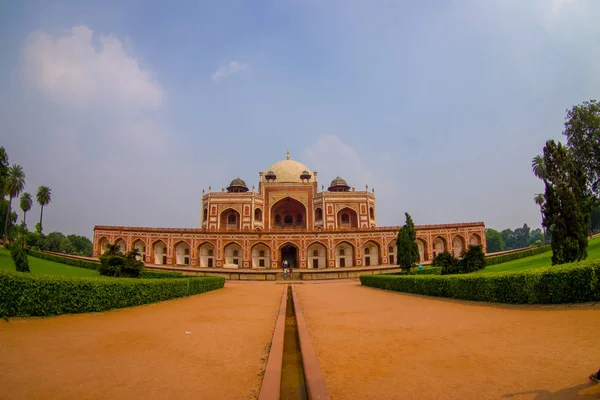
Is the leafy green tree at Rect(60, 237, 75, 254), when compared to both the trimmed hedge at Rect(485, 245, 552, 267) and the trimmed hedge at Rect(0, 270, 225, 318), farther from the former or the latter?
the trimmed hedge at Rect(485, 245, 552, 267)

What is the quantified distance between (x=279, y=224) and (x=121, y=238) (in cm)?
Result: 1851

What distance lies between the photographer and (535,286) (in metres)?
7.81

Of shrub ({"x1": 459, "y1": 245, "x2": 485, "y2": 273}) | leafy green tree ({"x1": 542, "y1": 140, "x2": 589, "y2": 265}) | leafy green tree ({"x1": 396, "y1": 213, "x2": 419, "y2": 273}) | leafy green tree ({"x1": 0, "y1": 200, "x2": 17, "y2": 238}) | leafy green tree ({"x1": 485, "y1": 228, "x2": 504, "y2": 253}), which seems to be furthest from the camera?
leafy green tree ({"x1": 485, "y1": 228, "x2": 504, "y2": 253})

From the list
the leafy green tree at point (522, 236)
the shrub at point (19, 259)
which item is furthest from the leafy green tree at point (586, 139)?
the leafy green tree at point (522, 236)

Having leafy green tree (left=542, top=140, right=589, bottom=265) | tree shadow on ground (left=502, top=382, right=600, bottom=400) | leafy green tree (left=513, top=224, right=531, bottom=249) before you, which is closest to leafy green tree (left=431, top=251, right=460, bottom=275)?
leafy green tree (left=542, top=140, right=589, bottom=265)

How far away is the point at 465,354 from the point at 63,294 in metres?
8.48

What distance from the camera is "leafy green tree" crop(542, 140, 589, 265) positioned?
36.8ft

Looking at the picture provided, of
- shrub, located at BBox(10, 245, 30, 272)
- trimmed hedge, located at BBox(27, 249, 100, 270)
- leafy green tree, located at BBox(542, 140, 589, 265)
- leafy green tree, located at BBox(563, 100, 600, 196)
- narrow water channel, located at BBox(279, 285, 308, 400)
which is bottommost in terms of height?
narrow water channel, located at BBox(279, 285, 308, 400)

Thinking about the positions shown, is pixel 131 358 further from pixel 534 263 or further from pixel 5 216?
pixel 5 216

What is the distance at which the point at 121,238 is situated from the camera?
35188mm

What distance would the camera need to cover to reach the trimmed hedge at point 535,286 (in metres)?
7.02

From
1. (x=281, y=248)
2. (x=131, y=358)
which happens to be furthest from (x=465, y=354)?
(x=281, y=248)

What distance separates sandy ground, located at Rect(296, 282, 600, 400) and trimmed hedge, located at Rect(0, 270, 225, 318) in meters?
5.59

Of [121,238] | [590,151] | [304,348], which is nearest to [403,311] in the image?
[304,348]
